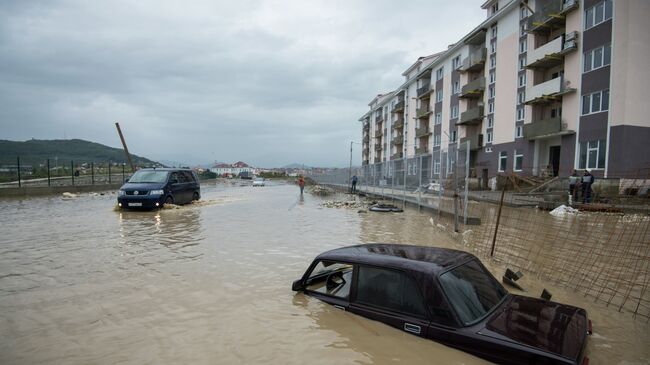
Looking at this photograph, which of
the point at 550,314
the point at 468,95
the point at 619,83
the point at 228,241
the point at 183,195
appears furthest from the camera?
the point at 468,95

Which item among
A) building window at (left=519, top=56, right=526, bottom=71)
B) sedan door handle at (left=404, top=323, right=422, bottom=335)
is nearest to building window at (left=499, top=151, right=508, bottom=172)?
building window at (left=519, top=56, right=526, bottom=71)

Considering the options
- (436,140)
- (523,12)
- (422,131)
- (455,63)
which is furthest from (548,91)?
(422,131)

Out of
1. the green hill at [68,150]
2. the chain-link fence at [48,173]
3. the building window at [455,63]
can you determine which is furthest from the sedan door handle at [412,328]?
the green hill at [68,150]

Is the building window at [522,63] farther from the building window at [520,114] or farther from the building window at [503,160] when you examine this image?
the building window at [503,160]

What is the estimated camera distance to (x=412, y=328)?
3461 mm

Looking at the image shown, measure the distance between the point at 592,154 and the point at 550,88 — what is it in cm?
569

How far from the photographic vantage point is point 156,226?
1134 cm

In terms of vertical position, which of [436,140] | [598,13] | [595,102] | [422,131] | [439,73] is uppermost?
[439,73]

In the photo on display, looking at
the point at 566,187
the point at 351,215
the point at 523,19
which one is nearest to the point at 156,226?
the point at 351,215

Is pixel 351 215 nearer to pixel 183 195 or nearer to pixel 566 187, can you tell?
pixel 183 195

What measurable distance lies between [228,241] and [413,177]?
10.1 meters

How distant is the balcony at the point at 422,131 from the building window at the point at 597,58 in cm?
2654

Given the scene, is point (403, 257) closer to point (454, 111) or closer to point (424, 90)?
point (454, 111)

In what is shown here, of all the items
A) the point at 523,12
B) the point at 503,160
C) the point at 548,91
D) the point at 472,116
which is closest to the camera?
the point at 548,91
